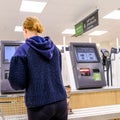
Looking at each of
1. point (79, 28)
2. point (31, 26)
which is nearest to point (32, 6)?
point (79, 28)

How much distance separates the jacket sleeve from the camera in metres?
1.52

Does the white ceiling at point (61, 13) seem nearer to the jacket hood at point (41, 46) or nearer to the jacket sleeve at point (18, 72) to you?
the jacket hood at point (41, 46)

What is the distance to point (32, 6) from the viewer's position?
614 cm

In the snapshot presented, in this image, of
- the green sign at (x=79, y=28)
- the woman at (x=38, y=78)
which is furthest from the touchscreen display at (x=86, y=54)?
the green sign at (x=79, y=28)

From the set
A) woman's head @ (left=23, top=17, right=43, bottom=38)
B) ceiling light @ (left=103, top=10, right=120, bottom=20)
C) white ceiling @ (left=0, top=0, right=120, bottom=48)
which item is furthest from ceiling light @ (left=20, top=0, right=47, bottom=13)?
woman's head @ (left=23, top=17, right=43, bottom=38)

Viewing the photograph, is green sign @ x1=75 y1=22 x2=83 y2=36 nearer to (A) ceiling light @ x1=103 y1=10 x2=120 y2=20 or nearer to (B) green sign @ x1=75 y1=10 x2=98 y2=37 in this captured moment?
(B) green sign @ x1=75 y1=10 x2=98 y2=37

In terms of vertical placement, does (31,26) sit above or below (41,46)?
above

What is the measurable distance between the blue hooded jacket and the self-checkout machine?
0.73 m

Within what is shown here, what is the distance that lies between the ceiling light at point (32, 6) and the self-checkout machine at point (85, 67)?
373 centimetres

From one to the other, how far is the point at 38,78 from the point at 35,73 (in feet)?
0.13

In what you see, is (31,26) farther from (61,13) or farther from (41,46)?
(61,13)

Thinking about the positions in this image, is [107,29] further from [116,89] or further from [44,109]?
[44,109]

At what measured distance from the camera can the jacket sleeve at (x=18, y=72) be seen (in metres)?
1.52

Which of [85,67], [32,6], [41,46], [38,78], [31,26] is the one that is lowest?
[38,78]
